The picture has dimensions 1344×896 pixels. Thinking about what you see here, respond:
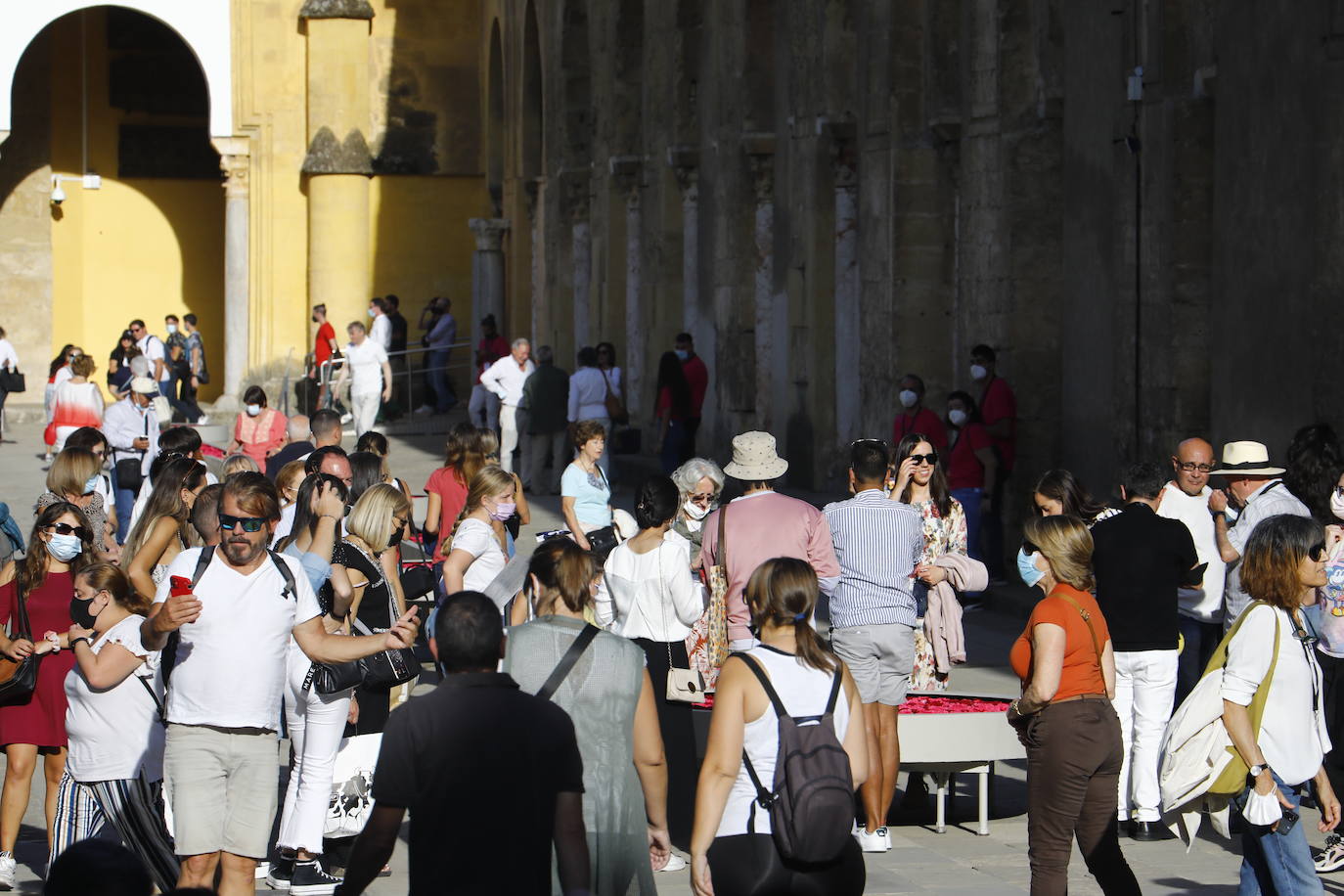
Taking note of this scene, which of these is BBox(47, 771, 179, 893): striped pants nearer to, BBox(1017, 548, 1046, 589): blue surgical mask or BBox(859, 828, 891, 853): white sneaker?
BBox(859, 828, 891, 853): white sneaker

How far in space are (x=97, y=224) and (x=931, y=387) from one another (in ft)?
79.3

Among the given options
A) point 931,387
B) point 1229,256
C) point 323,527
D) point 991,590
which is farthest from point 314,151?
point 323,527

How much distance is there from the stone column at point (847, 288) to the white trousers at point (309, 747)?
40.5 ft

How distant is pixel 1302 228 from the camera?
486 inches

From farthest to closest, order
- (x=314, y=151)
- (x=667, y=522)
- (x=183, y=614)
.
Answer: (x=314, y=151) < (x=667, y=522) < (x=183, y=614)

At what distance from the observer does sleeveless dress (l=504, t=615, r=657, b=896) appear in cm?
605

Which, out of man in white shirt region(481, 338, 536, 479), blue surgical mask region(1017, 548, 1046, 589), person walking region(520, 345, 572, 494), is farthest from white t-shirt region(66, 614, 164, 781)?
man in white shirt region(481, 338, 536, 479)

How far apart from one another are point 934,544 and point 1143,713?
133 cm

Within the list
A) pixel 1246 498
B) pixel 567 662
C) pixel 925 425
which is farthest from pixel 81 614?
pixel 925 425

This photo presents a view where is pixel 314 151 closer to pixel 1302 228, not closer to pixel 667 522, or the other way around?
pixel 1302 228

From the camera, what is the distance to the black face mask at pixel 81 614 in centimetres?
776

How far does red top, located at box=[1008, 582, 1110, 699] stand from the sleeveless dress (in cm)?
145

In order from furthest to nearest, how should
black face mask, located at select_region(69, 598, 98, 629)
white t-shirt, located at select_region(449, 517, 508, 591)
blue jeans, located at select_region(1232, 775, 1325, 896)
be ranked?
white t-shirt, located at select_region(449, 517, 508, 591)
black face mask, located at select_region(69, 598, 98, 629)
blue jeans, located at select_region(1232, 775, 1325, 896)

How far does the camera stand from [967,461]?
1560 centimetres
